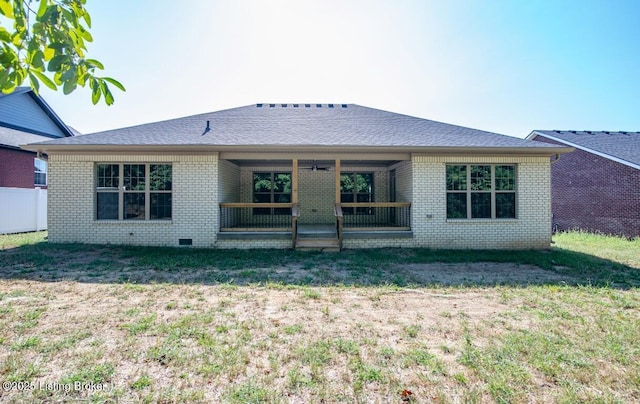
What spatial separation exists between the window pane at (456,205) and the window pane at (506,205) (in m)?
1.03

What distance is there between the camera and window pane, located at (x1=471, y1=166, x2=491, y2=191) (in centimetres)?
1014

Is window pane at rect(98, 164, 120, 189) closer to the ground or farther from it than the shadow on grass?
farther from it

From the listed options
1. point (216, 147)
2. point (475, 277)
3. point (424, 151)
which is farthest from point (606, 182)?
point (216, 147)

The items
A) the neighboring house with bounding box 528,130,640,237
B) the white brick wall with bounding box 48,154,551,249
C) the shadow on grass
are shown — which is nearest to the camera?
the shadow on grass

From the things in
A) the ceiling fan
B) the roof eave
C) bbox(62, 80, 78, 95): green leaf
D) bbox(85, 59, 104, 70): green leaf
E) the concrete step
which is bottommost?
the concrete step

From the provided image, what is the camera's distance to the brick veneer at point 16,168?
14.8m

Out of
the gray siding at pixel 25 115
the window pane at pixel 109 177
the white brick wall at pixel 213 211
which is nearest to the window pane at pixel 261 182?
the white brick wall at pixel 213 211

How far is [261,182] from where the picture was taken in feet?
Answer: 44.0

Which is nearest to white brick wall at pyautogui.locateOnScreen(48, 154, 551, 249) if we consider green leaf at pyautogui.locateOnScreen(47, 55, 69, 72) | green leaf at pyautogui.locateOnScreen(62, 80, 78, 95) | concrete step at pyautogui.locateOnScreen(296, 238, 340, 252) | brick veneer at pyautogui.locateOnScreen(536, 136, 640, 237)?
concrete step at pyautogui.locateOnScreen(296, 238, 340, 252)

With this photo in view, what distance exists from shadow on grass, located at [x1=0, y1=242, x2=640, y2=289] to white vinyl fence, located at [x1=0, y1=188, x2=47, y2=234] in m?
5.52

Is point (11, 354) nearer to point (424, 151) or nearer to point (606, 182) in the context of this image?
point (424, 151)

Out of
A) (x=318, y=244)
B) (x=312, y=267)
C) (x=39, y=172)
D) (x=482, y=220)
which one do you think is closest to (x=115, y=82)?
(x=312, y=267)

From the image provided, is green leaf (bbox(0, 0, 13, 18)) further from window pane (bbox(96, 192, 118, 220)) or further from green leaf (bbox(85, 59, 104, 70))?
window pane (bbox(96, 192, 118, 220))

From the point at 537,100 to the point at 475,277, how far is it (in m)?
12.2
